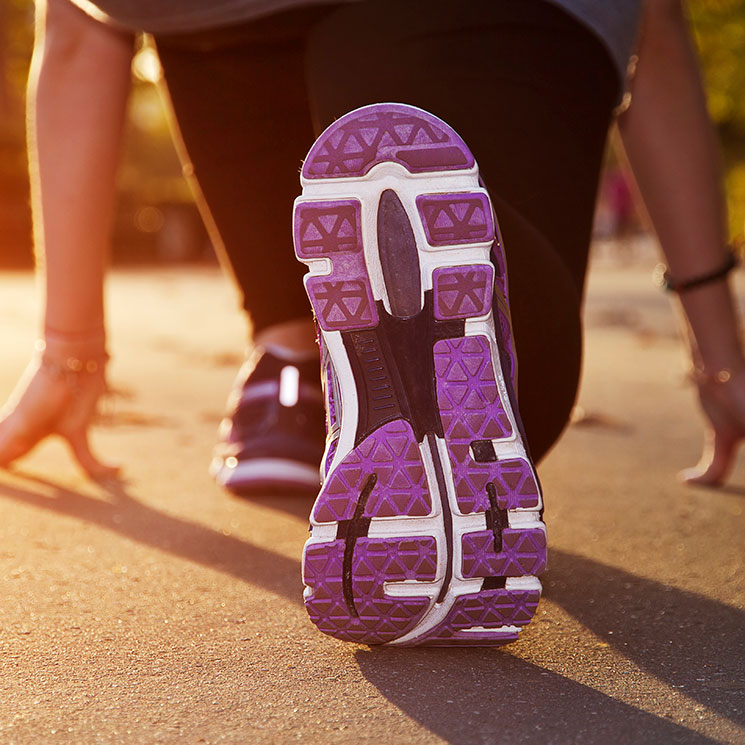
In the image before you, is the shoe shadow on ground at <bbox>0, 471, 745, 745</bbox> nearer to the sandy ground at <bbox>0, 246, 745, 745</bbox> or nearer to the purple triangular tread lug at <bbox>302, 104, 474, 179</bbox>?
the sandy ground at <bbox>0, 246, 745, 745</bbox>

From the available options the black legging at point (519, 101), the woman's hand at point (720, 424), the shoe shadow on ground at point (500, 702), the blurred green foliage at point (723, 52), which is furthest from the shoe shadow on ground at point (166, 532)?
the blurred green foliage at point (723, 52)

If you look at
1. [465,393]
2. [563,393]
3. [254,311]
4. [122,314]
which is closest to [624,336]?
[122,314]

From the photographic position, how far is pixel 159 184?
16.8 m

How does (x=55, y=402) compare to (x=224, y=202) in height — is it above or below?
below

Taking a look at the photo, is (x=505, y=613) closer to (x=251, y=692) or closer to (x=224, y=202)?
(x=251, y=692)

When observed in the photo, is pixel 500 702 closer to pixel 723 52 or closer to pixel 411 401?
pixel 411 401

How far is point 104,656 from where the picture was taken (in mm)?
1313

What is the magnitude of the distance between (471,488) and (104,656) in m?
0.46

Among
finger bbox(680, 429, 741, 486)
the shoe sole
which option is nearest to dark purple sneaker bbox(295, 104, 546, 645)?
the shoe sole

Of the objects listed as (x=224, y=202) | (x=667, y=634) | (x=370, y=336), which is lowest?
(x=667, y=634)

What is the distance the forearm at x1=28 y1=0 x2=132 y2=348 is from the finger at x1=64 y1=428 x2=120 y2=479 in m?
0.22

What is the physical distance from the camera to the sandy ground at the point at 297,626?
113cm

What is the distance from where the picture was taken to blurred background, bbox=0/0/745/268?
12.8 meters

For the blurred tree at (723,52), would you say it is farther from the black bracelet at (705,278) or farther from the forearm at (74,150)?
the forearm at (74,150)
